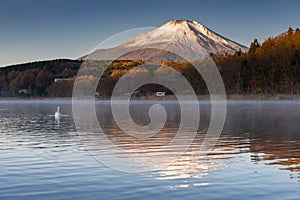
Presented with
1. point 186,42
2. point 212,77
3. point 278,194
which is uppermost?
point 186,42

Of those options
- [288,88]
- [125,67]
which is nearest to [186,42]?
[125,67]

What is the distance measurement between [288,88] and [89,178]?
67540 millimetres

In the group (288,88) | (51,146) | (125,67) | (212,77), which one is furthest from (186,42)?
(51,146)

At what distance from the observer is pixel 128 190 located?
870 cm

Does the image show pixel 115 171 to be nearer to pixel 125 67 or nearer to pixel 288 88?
pixel 288 88

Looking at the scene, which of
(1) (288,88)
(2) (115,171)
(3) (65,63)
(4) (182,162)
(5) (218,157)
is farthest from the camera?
(3) (65,63)

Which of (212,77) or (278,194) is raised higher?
(212,77)

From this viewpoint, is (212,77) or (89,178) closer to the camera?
(89,178)

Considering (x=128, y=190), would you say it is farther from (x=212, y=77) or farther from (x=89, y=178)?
(x=212, y=77)

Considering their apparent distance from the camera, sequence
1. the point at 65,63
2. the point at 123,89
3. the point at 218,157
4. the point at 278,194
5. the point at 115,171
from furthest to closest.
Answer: the point at 65,63 < the point at 123,89 < the point at 218,157 < the point at 115,171 < the point at 278,194

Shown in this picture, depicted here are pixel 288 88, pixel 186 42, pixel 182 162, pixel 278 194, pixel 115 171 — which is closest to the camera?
pixel 278 194

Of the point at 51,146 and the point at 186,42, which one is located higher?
the point at 186,42

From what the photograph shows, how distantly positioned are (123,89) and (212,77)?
37359mm

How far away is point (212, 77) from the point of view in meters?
89.8
